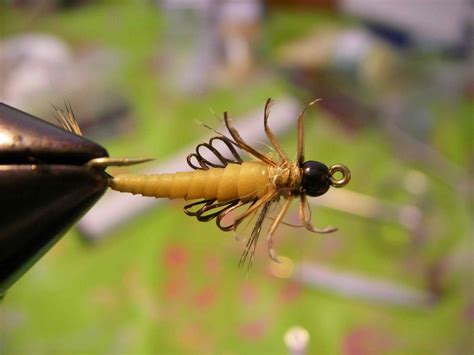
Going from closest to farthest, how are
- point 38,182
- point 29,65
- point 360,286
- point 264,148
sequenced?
point 38,182
point 264,148
point 360,286
point 29,65

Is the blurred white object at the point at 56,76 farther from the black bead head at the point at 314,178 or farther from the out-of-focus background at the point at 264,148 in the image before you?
the black bead head at the point at 314,178

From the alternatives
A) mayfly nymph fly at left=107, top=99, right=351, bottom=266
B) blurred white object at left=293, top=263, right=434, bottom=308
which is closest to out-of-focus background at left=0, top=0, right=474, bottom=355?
blurred white object at left=293, top=263, right=434, bottom=308

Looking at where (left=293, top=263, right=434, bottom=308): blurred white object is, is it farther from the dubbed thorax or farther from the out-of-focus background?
the dubbed thorax

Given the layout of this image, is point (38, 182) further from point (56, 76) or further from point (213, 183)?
point (56, 76)

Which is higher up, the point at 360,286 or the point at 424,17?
the point at 424,17

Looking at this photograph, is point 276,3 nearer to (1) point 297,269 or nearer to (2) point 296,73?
(2) point 296,73

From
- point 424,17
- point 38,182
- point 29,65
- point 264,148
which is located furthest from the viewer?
point 424,17

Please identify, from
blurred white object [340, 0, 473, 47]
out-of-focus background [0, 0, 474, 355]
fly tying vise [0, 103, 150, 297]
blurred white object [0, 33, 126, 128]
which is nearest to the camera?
fly tying vise [0, 103, 150, 297]

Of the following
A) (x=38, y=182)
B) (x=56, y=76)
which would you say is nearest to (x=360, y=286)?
(x=38, y=182)
